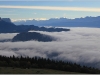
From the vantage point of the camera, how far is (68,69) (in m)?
99.8

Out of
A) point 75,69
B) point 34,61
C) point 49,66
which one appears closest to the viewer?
point 75,69

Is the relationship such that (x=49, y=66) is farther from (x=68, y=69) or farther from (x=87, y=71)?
(x=87, y=71)

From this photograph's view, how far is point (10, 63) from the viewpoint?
105062 millimetres

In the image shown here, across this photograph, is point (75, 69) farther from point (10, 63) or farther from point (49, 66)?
point (10, 63)

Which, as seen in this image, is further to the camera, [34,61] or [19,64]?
[34,61]

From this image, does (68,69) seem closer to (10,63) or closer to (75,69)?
(75,69)

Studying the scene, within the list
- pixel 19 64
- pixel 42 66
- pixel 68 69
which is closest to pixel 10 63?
pixel 19 64

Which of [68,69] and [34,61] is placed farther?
[34,61]

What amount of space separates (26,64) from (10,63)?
25.3 feet

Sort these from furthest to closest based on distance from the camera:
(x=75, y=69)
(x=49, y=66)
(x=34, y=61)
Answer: (x=34, y=61) → (x=49, y=66) → (x=75, y=69)

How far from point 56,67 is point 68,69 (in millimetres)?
5802

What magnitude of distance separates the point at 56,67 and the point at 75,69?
352 inches

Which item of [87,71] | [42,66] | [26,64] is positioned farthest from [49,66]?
[87,71]

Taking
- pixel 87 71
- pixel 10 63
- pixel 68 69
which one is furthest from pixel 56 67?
pixel 10 63
